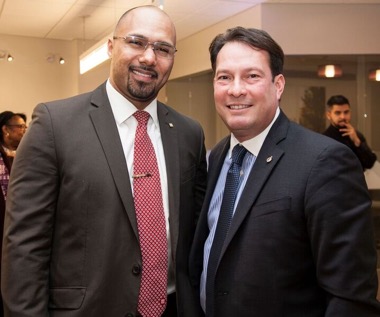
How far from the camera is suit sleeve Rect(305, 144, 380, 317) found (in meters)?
1.35

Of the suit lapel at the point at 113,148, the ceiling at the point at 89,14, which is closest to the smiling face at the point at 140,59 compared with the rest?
the suit lapel at the point at 113,148

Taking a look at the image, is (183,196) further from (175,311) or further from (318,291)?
(318,291)

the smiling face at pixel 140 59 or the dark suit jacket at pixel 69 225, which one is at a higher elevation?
the smiling face at pixel 140 59

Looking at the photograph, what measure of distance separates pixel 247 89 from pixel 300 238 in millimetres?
516

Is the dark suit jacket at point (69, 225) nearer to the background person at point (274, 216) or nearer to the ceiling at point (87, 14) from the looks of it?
the background person at point (274, 216)

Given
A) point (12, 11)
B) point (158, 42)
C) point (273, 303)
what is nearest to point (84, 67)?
point (12, 11)

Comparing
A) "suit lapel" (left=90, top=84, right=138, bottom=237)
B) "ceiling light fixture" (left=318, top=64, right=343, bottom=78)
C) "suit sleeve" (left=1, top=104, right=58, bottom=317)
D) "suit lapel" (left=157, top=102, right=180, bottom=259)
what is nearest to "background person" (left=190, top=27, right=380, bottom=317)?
"suit lapel" (left=157, top=102, right=180, bottom=259)

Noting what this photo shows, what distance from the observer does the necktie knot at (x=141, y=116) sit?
5.58ft

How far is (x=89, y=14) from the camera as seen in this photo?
21.0 feet

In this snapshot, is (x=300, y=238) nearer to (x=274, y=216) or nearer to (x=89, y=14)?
(x=274, y=216)

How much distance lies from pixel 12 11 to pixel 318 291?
6.02 metres

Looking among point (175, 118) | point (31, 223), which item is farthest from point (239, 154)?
point (31, 223)

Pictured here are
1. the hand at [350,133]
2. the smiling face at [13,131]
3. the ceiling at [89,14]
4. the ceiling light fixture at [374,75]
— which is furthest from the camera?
the ceiling light fixture at [374,75]

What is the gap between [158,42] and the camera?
5.50 ft
